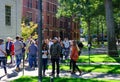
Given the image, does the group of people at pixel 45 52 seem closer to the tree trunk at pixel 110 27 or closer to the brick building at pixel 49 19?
the tree trunk at pixel 110 27

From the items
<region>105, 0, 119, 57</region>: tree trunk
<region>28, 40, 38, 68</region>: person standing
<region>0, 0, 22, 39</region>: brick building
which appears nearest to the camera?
<region>28, 40, 38, 68</region>: person standing

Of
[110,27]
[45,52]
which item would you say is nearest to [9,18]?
[110,27]

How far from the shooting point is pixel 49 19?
247 ft

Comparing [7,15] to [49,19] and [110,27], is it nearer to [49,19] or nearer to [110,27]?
[110,27]

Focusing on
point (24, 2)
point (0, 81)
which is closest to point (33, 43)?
point (0, 81)

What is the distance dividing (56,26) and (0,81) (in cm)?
6473

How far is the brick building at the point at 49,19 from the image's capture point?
63872 millimetres

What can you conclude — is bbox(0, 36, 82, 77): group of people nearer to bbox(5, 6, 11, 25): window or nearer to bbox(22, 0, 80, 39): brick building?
bbox(5, 6, 11, 25): window

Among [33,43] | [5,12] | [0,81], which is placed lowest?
[0,81]

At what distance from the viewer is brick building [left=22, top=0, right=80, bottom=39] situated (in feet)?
210

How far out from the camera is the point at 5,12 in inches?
1249

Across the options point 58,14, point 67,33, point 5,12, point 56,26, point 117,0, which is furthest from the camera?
point 67,33

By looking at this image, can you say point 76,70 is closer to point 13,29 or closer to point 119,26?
point 13,29

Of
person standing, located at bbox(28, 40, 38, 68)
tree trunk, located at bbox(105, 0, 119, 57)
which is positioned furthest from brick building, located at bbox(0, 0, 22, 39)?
person standing, located at bbox(28, 40, 38, 68)
